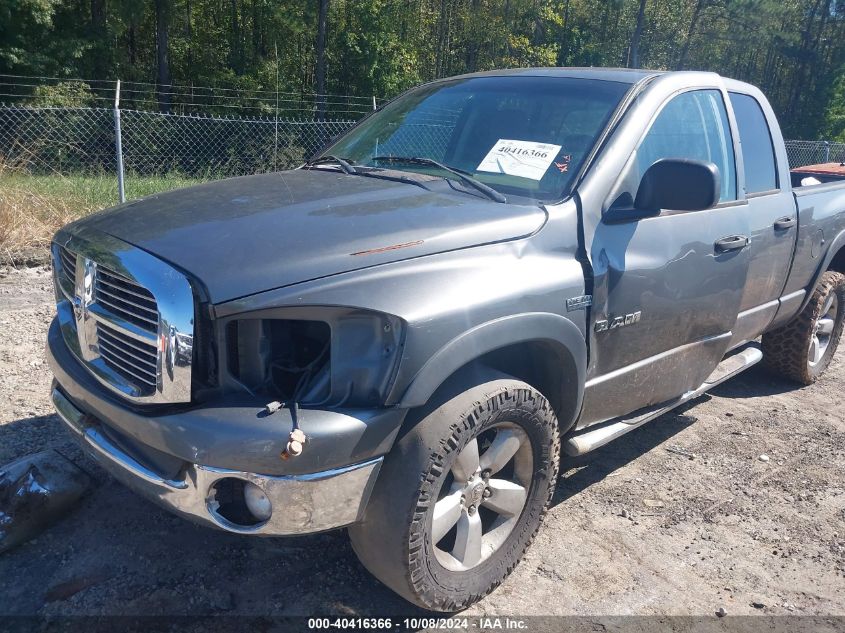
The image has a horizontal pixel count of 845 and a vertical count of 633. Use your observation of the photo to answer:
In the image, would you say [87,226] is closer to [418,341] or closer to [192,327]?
[192,327]

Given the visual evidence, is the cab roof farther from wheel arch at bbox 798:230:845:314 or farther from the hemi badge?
wheel arch at bbox 798:230:845:314

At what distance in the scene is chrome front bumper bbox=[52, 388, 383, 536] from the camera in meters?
2.17

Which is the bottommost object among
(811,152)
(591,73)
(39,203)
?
(39,203)

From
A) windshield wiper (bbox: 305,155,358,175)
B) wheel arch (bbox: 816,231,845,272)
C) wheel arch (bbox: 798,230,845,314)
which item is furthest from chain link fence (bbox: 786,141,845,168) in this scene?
windshield wiper (bbox: 305,155,358,175)

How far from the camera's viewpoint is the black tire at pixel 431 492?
2.35 metres

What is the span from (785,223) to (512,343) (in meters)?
2.51

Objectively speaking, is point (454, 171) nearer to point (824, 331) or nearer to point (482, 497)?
point (482, 497)

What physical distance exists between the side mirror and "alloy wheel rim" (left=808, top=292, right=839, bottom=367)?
9.76 feet

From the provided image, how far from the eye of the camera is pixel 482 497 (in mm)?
2744

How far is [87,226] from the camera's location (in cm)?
278

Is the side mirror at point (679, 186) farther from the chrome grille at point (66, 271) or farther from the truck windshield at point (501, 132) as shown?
the chrome grille at point (66, 271)

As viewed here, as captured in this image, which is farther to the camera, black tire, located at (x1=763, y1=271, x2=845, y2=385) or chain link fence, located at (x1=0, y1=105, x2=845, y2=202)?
chain link fence, located at (x1=0, y1=105, x2=845, y2=202)

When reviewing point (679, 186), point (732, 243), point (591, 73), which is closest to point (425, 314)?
point (679, 186)

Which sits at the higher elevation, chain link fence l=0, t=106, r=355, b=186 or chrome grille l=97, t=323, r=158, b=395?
chrome grille l=97, t=323, r=158, b=395
